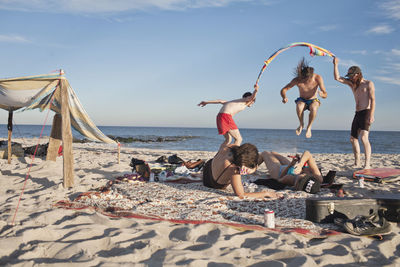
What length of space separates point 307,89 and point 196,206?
11.1 feet

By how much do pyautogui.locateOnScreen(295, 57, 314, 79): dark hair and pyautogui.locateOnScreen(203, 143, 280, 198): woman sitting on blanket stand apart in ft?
7.86

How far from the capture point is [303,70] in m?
5.60

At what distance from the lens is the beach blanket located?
10.1 ft

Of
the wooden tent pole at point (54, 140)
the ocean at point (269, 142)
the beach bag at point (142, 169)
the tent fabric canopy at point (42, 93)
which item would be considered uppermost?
the tent fabric canopy at point (42, 93)

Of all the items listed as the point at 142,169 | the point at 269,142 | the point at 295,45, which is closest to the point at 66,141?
the point at 142,169

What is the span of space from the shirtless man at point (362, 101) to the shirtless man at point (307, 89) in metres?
0.76

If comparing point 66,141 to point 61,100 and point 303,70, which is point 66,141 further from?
point 303,70

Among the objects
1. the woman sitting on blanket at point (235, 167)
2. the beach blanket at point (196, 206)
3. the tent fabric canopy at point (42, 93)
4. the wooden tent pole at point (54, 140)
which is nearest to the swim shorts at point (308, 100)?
the beach blanket at point (196, 206)

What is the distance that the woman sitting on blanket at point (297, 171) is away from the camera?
14.2ft

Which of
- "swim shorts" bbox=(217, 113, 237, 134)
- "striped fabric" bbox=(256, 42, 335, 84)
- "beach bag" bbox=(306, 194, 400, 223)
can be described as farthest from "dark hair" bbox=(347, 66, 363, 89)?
"beach bag" bbox=(306, 194, 400, 223)

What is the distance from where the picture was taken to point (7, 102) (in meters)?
6.13

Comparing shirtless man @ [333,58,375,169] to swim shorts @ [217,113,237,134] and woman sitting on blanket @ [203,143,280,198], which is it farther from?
woman sitting on blanket @ [203,143,280,198]

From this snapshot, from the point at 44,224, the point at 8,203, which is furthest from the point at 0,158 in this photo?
the point at 44,224

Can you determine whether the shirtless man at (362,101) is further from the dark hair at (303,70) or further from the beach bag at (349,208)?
the beach bag at (349,208)
